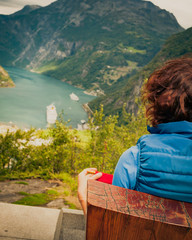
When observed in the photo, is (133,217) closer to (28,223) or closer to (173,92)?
(173,92)

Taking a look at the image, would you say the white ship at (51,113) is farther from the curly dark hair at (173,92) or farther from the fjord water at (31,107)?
the curly dark hair at (173,92)

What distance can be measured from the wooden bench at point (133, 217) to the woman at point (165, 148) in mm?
79

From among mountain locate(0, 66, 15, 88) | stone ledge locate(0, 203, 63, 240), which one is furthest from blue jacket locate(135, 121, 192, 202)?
mountain locate(0, 66, 15, 88)

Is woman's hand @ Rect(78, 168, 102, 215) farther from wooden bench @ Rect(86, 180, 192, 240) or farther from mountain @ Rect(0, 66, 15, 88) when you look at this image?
mountain @ Rect(0, 66, 15, 88)

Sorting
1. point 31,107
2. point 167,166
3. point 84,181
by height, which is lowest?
point 31,107

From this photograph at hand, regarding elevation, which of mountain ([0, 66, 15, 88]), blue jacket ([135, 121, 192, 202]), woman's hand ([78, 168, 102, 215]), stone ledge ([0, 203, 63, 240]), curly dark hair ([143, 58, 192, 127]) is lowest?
stone ledge ([0, 203, 63, 240])

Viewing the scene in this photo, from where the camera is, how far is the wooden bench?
26.6 inches

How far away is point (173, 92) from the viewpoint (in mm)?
991

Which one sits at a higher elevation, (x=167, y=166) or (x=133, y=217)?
(x=167, y=166)

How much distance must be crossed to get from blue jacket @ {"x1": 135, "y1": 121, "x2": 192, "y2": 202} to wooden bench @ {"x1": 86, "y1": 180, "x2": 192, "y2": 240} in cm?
6

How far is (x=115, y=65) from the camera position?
18712cm

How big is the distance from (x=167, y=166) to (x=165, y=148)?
0.07m

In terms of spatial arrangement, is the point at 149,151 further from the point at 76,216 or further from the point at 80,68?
the point at 80,68

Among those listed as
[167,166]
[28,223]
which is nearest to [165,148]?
[167,166]
